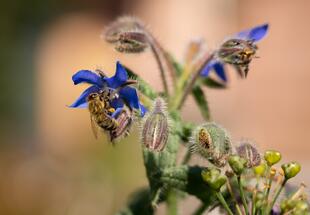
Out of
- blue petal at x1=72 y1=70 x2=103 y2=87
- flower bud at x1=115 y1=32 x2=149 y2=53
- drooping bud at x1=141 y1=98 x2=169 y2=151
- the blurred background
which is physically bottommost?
drooping bud at x1=141 y1=98 x2=169 y2=151

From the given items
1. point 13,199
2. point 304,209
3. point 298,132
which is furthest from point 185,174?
point 298,132

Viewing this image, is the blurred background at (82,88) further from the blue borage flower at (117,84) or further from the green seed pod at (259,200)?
the green seed pod at (259,200)

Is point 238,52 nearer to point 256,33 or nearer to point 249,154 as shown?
point 256,33

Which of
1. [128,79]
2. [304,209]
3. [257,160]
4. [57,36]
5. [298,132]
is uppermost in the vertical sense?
[57,36]

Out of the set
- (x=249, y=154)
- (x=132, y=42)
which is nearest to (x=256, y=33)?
(x=132, y=42)

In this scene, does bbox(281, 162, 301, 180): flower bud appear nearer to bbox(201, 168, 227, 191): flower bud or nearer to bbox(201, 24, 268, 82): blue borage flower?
bbox(201, 168, 227, 191): flower bud

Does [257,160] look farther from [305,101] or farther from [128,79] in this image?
[305,101]

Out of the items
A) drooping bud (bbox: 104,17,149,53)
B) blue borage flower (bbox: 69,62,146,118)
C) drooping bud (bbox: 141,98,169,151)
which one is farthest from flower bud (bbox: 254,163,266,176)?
drooping bud (bbox: 104,17,149,53)
